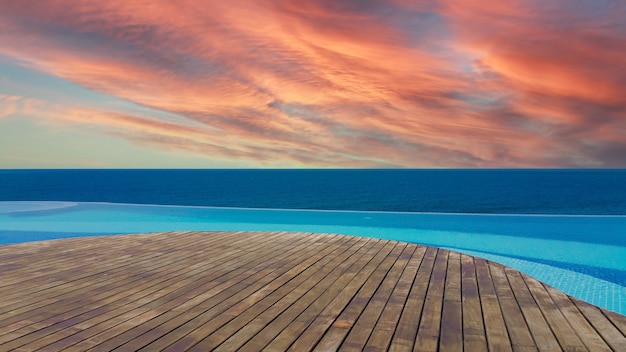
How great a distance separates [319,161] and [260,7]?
20511 mm

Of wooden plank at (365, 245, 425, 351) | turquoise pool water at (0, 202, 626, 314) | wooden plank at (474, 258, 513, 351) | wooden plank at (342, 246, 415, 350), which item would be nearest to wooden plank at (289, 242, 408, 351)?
wooden plank at (342, 246, 415, 350)

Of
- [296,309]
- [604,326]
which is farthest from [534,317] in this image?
[296,309]

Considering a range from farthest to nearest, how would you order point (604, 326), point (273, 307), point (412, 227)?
point (412, 227), point (273, 307), point (604, 326)

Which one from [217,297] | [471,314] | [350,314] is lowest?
[217,297]

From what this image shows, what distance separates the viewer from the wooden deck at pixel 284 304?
2.44m

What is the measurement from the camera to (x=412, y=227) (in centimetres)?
1096

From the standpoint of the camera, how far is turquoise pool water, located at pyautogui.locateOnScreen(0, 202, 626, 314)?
25.5 feet

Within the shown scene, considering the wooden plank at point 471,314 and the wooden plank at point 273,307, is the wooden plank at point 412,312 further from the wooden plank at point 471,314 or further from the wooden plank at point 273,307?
the wooden plank at point 273,307

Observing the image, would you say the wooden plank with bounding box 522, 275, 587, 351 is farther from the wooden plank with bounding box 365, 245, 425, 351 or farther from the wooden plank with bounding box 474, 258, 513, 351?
the wooden plank with bounding box 365, 245, 425, 351

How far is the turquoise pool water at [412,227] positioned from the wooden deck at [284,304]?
3.08m

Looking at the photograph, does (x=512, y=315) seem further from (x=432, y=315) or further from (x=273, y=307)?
(x=273, y=307)

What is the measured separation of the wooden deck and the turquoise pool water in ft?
10.1

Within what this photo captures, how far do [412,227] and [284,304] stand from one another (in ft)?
27.2

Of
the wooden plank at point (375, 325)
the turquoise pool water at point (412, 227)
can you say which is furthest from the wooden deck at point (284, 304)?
the turquoise pool water at point (412, 227)
